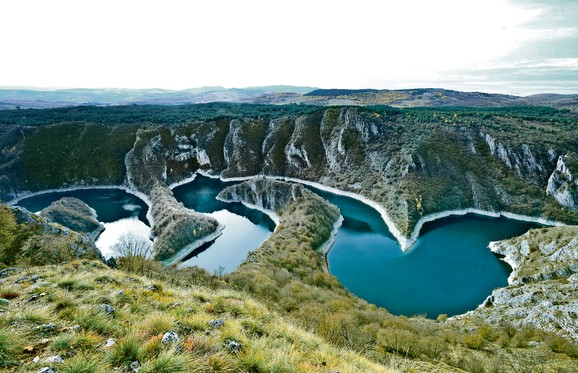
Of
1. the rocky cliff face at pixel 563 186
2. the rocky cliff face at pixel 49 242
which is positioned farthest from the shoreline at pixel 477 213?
the rocky cliff face at pixel 49 242

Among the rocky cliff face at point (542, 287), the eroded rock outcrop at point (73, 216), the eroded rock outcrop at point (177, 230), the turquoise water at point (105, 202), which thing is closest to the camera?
the rocky cliff face at point (542, 287)

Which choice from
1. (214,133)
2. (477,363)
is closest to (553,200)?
(477,363)

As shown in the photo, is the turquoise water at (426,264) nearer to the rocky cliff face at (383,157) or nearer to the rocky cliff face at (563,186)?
the rocky cliff face at (383,157)

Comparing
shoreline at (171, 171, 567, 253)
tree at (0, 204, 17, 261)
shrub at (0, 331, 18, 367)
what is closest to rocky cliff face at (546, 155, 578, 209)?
shoreline at (171, 171, 567, 253)

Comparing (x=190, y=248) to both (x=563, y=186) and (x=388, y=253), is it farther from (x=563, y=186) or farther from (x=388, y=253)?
(x=563, y=186)

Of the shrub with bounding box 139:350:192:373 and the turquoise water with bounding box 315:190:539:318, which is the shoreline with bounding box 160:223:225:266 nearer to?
the turquoise water with bounding box 315:190:539:318

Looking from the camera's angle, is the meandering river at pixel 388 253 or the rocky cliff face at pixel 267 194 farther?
the rocky cliff face at pixel 267 194

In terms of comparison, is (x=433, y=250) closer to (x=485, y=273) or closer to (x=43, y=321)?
(x=485, y=273)
